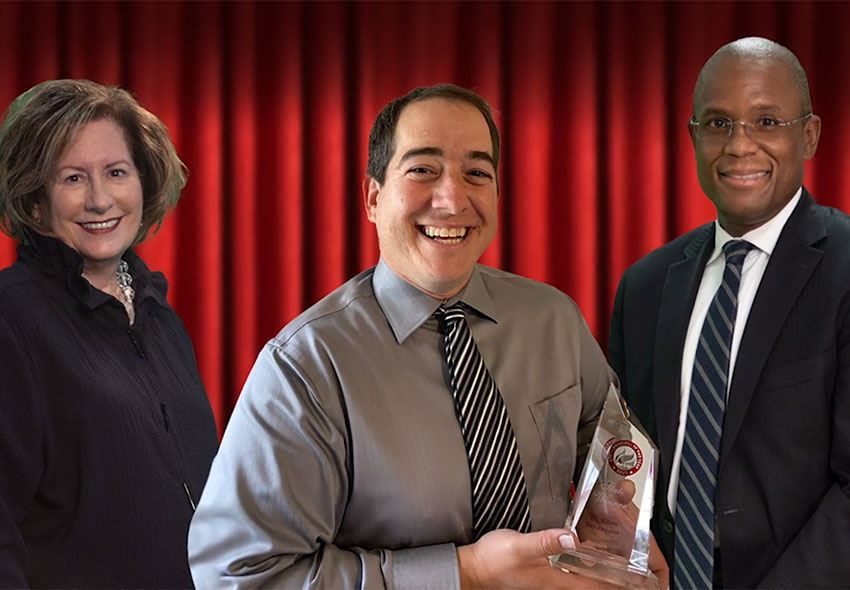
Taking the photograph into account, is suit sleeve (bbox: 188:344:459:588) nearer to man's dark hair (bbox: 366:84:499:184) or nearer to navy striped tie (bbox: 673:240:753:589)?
man's dark hair (bbox: 366:84:499:184)

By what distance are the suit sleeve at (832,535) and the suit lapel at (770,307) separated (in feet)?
0.48

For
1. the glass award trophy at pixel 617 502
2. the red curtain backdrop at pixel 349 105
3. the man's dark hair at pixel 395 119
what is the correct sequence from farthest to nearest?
the red curtain backdrop at pixel 349 105
the man's dark hair at pixel 395 119
the glass award trophy at pixel 617 502

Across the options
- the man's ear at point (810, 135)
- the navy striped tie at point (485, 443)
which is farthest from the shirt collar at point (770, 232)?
the navy striped tie at point (485, 443)

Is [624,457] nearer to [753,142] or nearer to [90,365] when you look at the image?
[753,142]

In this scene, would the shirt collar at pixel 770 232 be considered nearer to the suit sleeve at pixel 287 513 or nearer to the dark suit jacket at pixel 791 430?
the dark suit jacket at pixel 791 430

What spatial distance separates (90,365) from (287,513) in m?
0.67

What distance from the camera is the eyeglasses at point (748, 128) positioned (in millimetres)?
2148

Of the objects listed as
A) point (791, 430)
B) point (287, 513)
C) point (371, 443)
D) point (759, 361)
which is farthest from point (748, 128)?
point (287, 513)

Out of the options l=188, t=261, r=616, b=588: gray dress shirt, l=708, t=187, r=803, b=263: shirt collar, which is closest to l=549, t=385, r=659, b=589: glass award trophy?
l=188, t=261, r=616, b=588: gray dress shirt

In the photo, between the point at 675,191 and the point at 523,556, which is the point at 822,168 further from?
the point at 523,556

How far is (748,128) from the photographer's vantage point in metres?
2.15

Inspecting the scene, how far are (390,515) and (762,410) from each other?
95cm

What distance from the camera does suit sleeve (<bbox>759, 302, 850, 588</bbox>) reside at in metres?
1.95

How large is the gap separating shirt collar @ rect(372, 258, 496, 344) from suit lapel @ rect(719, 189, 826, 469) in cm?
68
